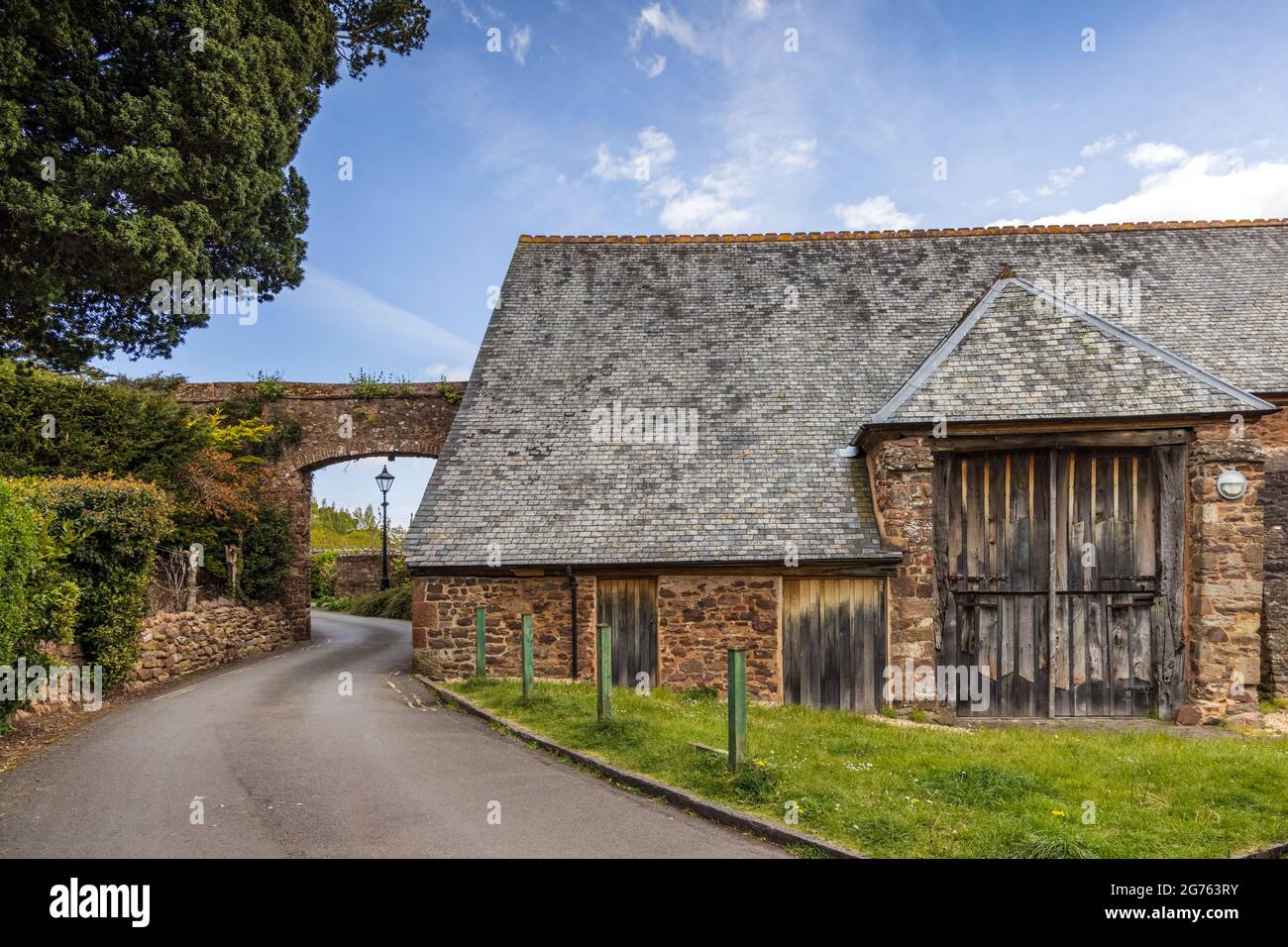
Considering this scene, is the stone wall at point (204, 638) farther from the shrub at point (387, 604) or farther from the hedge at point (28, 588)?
the shrub at point (387, 604)

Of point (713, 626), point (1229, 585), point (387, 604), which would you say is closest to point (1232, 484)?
point (1229, 585)

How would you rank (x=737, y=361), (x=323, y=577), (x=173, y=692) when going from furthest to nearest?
(x=323, y=577) < (x=737, y=361) < (x=173, y=692)

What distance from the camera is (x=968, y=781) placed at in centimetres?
658

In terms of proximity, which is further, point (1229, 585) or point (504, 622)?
point (504, 622)

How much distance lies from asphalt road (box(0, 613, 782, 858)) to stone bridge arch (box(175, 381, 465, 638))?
8.12 meters

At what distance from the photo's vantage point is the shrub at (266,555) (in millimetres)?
16975

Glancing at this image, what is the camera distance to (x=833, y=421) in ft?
44.3

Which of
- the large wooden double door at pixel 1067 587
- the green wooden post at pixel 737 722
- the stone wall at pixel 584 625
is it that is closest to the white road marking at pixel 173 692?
the stone wall at pixel 584 625

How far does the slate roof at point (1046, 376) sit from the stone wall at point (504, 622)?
551 centimetres

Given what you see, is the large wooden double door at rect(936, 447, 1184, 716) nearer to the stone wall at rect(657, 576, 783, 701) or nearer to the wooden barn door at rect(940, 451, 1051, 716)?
the wooden barn door at rect(940, 451, 1051, 716)

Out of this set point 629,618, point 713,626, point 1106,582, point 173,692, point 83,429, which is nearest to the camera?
point 1106,582

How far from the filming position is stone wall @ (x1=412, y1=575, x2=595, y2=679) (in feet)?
40.3

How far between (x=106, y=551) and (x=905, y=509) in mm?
11343

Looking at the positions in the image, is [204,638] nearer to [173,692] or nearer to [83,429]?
[173,692]
